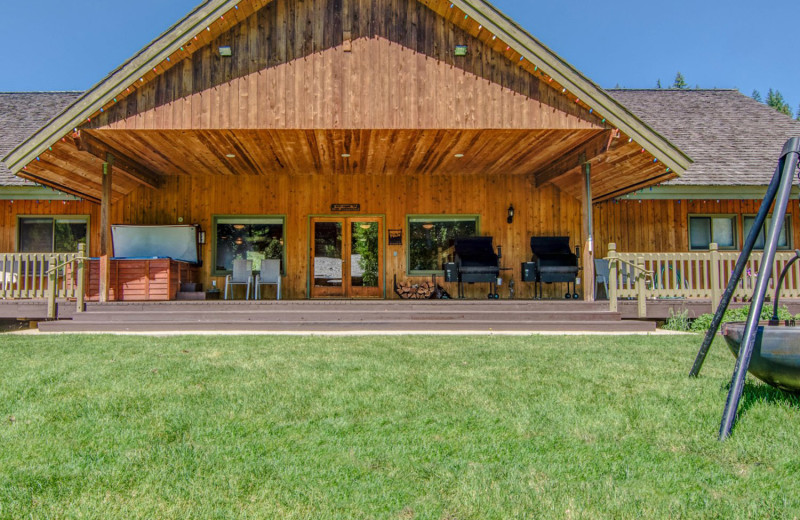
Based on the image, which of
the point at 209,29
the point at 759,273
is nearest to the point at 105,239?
the point at 209,29

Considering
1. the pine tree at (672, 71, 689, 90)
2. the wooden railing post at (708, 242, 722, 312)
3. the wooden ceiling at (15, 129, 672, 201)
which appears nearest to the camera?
the wooden ceiling at (15, 129, 672, 201)

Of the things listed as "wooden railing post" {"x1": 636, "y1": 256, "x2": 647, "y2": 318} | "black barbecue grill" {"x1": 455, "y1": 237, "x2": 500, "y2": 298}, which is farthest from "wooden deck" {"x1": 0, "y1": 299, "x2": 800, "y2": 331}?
"black barbecue grill" {"x1": 455, "y1": 237, "x2": 500, "y2": 298}

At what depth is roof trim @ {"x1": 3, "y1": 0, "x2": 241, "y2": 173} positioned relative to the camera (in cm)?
770

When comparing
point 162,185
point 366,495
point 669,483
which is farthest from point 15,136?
point 669,483

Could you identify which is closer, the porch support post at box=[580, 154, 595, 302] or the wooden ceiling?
the wooden ceiling

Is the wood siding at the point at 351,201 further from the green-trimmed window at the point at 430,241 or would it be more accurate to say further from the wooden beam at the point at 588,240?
the wooden beam at the point at 588,240

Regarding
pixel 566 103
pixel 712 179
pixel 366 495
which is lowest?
pixel 366 495

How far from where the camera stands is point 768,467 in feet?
8.24

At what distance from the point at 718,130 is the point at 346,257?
955 cm

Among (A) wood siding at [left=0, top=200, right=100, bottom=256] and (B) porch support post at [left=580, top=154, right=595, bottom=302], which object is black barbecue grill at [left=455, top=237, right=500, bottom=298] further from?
(A) wood siding at [left=0, top=200, right=100, bottom=256]

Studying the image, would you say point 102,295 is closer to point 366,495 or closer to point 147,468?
point 147,468

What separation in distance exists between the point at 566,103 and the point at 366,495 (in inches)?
284

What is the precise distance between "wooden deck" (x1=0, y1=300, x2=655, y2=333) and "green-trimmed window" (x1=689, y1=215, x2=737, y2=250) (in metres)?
4.86

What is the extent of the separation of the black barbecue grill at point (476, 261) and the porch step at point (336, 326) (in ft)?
6.82
